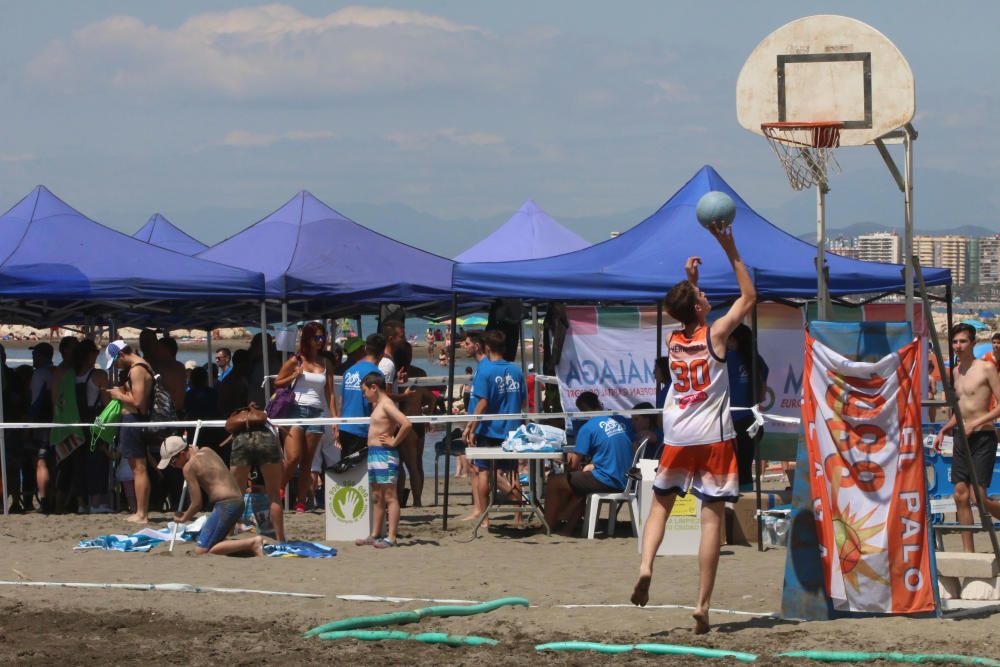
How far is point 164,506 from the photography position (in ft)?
42.6

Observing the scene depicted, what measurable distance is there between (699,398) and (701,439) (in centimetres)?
19

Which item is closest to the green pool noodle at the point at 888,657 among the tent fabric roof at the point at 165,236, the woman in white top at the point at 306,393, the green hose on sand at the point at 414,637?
the green hose on sand at the point at 414,637

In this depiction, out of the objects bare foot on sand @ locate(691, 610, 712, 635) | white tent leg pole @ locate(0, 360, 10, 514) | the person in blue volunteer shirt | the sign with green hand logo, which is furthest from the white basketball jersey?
white tent leg pole @ locate(0, 360, 10, 514)

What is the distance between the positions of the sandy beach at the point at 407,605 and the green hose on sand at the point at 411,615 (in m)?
0.09

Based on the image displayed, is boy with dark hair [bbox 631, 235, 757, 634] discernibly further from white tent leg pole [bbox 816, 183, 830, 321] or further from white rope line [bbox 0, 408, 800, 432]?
white rope line [bbox 0, 408, 800, 432]

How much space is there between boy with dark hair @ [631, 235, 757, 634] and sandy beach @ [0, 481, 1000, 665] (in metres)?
0.38

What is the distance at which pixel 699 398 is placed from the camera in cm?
657

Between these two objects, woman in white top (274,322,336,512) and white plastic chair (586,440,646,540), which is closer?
white plastic chair (586,440,646,540)

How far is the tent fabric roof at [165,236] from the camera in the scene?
2030 centimetres

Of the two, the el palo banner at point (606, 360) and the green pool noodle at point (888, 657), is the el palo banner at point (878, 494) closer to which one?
the green pool noodle at point (888, 657)

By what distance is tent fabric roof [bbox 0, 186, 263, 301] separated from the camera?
12516mm

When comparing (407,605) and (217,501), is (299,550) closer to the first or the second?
(217,501)

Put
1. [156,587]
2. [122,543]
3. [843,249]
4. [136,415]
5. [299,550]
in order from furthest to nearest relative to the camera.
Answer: [843,249], [136,415], [122,543], [299,550], [156,587]

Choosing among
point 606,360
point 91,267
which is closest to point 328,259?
point 91,267
